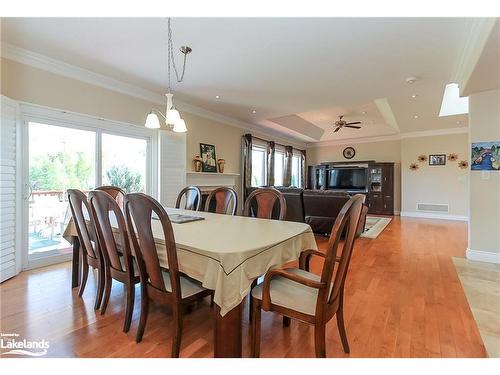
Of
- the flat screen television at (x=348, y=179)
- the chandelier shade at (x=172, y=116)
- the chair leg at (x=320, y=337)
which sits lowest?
the chair leg at (x=320, y=337)

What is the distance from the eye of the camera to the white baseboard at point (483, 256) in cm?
342

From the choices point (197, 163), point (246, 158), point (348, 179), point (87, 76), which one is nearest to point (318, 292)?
point (87, 76)

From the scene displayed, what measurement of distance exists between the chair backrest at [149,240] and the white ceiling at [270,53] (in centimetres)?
180

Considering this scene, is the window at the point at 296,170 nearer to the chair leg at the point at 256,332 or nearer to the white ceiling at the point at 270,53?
the white ceiling at the point at 270,53

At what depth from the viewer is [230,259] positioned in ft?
4.24

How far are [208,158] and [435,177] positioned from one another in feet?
21.4

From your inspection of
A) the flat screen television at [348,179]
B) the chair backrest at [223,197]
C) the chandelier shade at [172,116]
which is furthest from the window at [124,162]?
the flat screen television at [348,179]

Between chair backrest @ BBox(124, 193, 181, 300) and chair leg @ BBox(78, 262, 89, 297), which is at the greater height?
chair backrest @ BBox(124, 193, 181, 300)

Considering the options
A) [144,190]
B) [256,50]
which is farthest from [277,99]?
[144,190]

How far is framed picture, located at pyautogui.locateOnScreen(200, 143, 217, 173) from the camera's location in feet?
17.4

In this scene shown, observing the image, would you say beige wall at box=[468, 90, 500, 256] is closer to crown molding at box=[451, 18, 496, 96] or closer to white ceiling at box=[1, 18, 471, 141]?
crown molding at box=[451, 18, 496, 96]

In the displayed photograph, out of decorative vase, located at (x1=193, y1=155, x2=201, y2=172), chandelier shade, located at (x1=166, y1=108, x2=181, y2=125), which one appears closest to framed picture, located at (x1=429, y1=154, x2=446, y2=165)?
decorative vase, located at (x1=193, y1=155, x2=201, y2=172)

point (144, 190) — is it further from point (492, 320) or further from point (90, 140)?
point (492, 320)

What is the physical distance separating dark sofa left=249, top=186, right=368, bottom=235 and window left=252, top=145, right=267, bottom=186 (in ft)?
7.55
